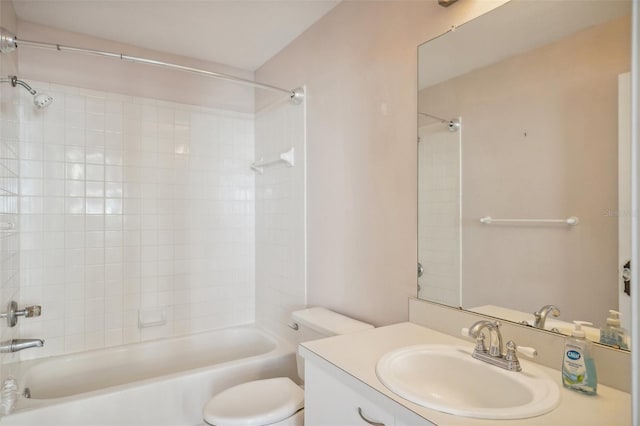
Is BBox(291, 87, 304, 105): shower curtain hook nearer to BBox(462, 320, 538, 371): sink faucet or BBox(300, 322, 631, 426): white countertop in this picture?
BBox(300, 322, 631, 426): white countertop

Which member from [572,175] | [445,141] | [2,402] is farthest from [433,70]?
[2,402]

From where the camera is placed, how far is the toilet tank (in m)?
1.75

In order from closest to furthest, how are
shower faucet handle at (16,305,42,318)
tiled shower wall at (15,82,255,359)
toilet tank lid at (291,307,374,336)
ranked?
1. toilet tank lid at (291,307,374,336)
2. shower faucet handle at (16,305,42,318)
3. tiled shower wall at (15,82,255,359)

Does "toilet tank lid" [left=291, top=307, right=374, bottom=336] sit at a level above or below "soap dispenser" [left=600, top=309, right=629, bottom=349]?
below

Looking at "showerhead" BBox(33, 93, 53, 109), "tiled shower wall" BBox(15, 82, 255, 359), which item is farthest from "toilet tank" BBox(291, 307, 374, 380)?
"showerhead" BBox(33, 93, 53, 109)

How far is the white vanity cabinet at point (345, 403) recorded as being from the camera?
0.90m

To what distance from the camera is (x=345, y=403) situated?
1.07 metres

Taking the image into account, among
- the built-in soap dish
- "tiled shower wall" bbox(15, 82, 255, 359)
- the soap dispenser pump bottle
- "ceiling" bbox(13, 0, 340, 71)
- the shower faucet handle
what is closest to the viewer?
the soap dispenser pump bottle

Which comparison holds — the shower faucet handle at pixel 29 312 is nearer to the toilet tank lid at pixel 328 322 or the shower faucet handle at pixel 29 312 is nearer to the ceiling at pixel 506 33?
the toilet tank lid at pixel 328 322

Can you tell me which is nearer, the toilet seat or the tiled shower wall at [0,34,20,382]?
the toilet seat

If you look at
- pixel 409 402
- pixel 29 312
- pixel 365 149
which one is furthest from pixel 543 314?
pixel 29 312

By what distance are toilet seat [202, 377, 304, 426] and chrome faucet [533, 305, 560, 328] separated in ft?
3.39

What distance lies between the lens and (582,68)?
1039 mm

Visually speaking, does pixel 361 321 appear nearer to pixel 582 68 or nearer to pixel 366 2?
pixel 582 68
